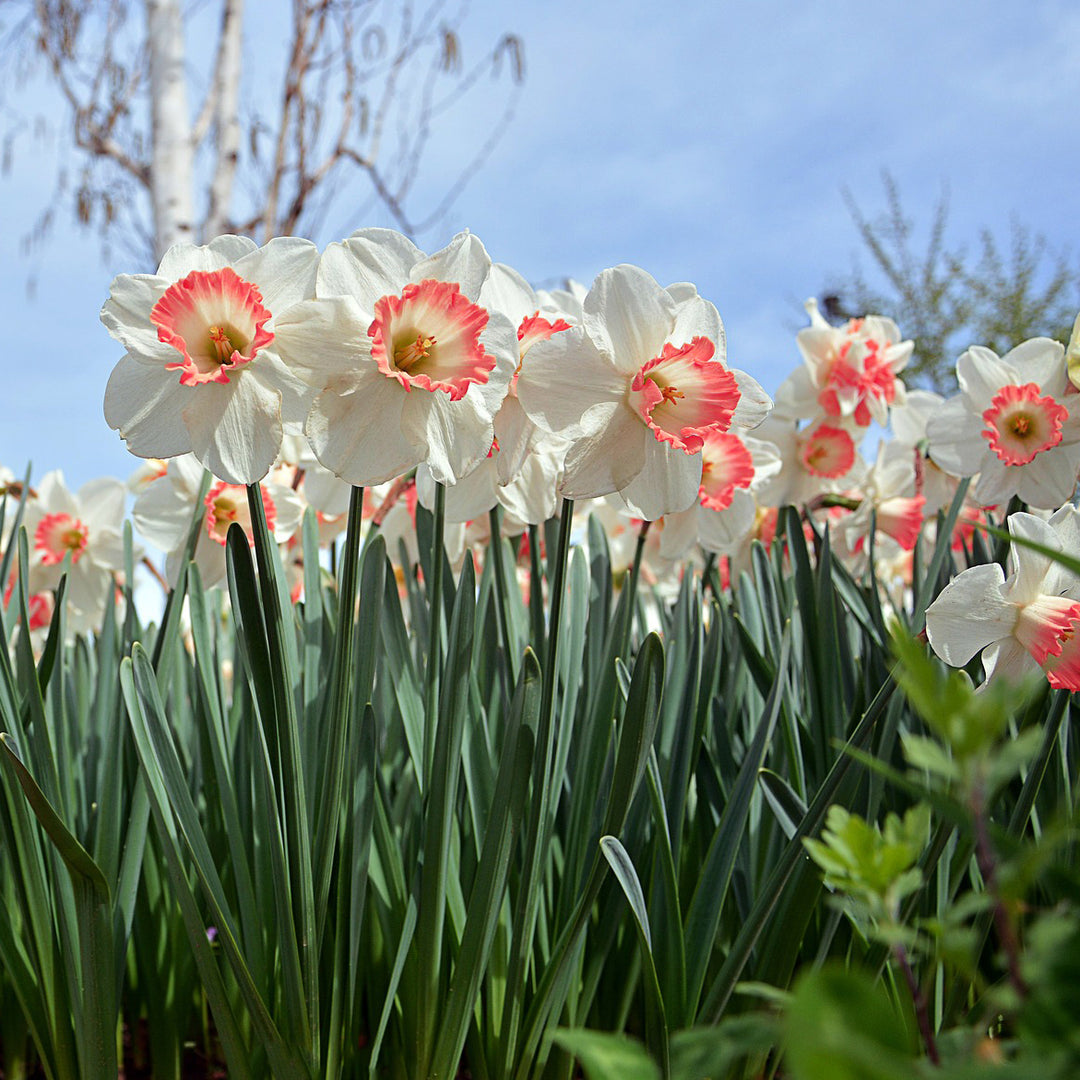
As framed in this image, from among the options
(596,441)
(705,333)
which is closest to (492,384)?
(596,441)

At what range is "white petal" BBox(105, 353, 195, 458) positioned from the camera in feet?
2.40

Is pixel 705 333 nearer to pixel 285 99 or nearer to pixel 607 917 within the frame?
pixel 607 917

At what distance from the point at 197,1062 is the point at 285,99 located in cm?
590

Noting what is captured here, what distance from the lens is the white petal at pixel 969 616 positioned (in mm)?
805

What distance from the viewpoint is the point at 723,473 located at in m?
1.20

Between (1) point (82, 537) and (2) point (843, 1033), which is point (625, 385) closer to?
(2) point (843, 1033)

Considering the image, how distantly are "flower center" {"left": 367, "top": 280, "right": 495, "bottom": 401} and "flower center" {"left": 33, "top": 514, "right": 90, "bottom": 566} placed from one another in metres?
1.14

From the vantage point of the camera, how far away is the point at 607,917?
957 mm

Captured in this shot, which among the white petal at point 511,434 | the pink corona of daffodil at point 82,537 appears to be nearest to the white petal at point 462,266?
the white petal at point 511,434

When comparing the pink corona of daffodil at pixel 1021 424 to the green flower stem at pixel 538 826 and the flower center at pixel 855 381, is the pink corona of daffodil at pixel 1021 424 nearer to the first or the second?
the flower center at pixel 855 381

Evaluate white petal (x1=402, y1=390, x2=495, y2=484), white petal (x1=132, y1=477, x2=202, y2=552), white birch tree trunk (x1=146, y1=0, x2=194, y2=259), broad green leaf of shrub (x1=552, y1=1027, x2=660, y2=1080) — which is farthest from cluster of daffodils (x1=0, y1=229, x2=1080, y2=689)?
white birch tree trunk (x1=146, y1=0, x2=194, y2=259)

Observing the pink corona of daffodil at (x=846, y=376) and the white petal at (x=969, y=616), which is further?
the pink corona of daffodil at (x=846, y=376)

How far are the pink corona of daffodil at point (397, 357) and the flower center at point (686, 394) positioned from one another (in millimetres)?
125

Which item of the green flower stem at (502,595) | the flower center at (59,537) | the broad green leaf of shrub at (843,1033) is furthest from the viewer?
the flower center at (59,537)
